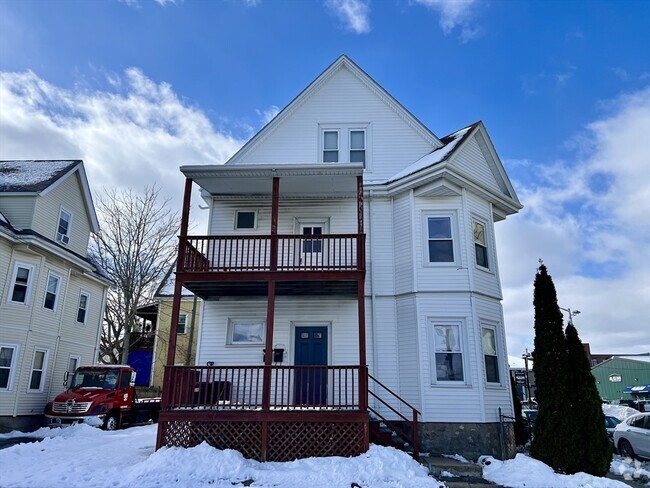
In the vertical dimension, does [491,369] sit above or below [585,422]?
above

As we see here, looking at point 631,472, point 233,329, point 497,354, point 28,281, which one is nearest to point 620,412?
point 631,472

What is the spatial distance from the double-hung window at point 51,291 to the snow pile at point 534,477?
16279 mm

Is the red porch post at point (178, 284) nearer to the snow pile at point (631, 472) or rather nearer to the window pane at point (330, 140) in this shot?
the window pane at point (330, 140)

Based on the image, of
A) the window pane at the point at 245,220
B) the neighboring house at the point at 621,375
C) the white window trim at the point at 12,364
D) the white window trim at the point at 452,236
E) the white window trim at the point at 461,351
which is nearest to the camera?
the white window trim at the point at 461,351

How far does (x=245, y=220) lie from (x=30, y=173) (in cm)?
1137

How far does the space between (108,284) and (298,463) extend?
16214 millimetres

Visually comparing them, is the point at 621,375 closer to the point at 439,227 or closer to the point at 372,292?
the point at 439,227

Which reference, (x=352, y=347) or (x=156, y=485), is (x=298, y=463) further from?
(x=352, y=347)

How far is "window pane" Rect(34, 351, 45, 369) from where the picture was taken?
16.8 metres

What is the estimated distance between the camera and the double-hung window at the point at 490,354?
11.5m

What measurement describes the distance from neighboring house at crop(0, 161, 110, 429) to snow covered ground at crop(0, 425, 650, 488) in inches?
273

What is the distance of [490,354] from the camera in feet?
38.4

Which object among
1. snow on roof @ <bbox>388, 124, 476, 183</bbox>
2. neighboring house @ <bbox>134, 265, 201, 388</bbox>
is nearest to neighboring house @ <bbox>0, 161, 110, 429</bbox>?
neighboring house @ <bbox>134, 265, 201, 388</bbox>

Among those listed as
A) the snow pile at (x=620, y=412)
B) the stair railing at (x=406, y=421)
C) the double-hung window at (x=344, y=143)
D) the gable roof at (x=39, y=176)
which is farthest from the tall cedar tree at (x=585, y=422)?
the snow pile at (x=620, y=412)
